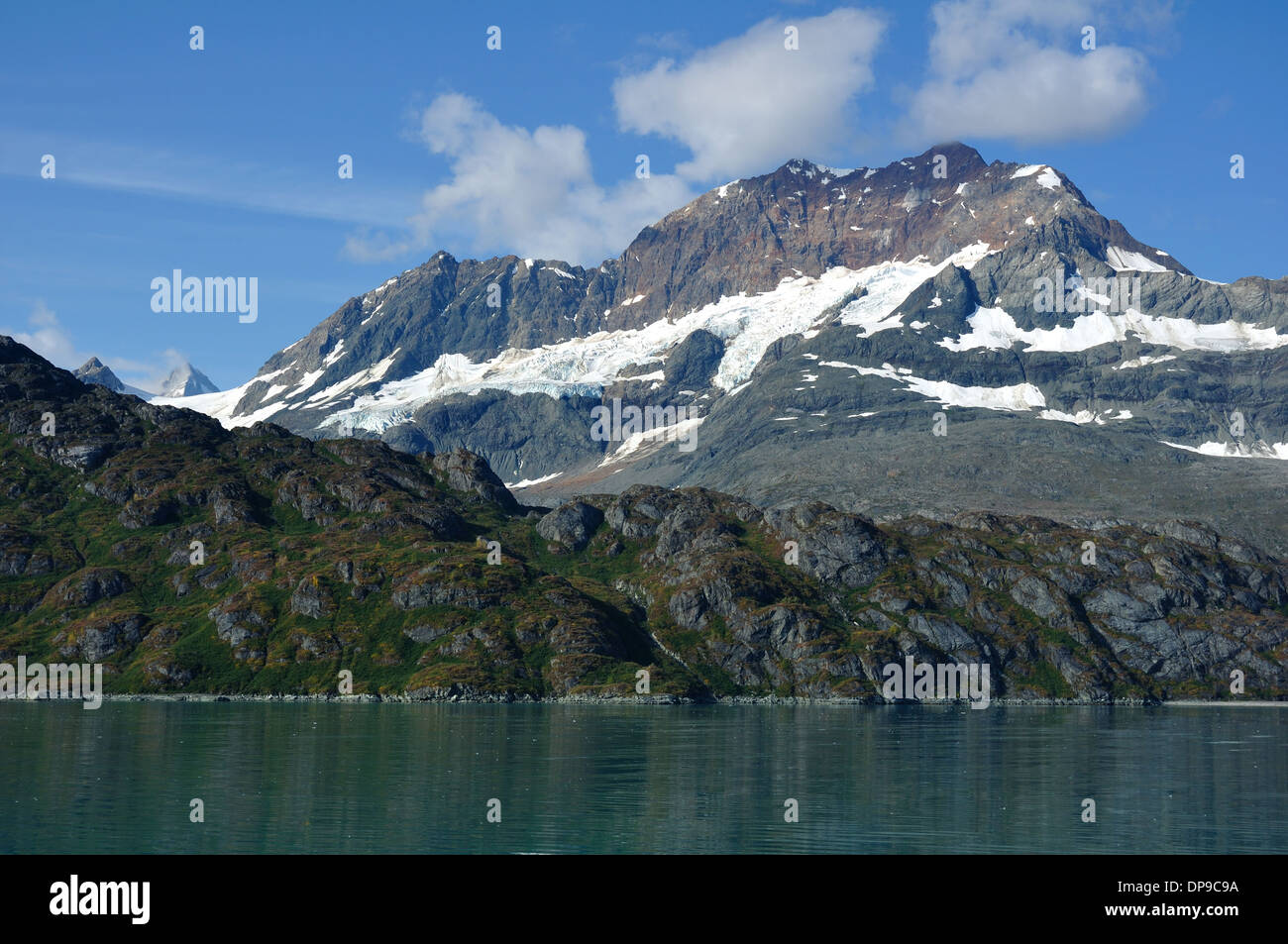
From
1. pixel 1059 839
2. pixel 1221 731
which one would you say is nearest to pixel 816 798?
pixel 1059 839

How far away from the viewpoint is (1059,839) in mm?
78375

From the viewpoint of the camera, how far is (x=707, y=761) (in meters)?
123

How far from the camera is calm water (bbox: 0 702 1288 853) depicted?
249 feet

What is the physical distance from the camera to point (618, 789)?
327 ft

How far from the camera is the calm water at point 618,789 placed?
7588 centimetres

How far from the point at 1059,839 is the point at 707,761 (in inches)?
1966
